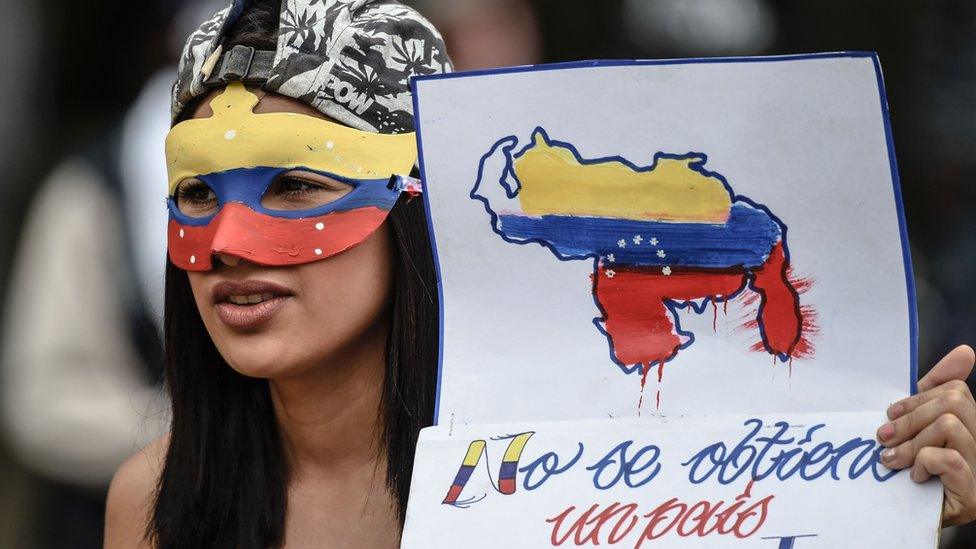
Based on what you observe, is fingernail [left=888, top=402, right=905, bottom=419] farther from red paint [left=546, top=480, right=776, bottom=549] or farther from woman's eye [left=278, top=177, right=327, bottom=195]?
woman's eye [left=278, top=177, right=327, bottom=195]

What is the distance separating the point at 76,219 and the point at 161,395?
0.62 m

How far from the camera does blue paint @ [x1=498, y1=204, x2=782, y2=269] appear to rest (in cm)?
198

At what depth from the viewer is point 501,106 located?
2.01 m

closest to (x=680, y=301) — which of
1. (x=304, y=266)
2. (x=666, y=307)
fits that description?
(x=666, y=307)

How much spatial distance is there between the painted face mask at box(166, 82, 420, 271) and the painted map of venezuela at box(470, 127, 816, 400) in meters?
0.48

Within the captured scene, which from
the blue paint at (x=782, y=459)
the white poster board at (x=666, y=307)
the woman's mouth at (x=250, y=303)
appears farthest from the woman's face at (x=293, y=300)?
the blue paint at (x=782, y=459)


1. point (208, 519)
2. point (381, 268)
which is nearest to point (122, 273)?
point (208, 519)

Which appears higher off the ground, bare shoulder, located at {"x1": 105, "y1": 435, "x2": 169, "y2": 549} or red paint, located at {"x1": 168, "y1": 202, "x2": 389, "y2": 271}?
red paint, located at {"x1": 168, "y1": 202, "x2": 389, "y2": 271}

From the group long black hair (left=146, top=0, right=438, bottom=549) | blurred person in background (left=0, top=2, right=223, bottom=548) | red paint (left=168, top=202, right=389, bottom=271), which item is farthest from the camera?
blurred person in background (left=0, top=2, right=223, bottom=548)

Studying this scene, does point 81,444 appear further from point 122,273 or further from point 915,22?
point 915,22

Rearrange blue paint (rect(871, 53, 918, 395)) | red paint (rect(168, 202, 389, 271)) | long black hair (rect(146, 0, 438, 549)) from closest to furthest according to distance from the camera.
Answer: blue paint (rect(871, 53, 918, 395)), red paint (rect(168, 202, 389, 271)), long black hair (rect(146, 0, 438, 549))

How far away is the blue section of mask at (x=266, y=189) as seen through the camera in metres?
2.43

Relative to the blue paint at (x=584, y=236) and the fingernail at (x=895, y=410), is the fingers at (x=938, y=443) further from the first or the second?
the blue paint at (x=584, y=236)

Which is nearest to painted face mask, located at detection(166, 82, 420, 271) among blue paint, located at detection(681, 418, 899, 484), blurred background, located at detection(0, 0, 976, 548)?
blue paint, located at detection(681, 418, 899, 484)
